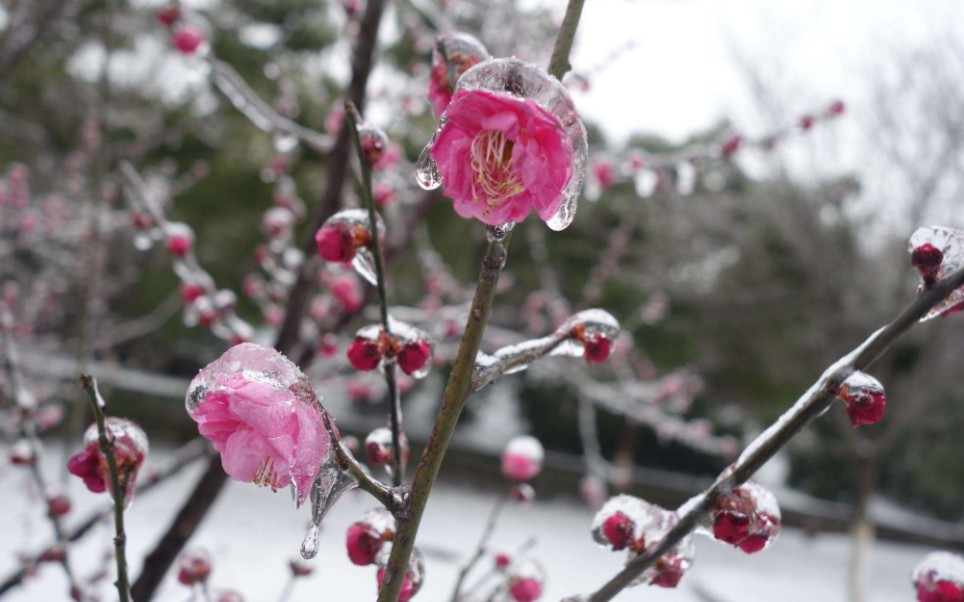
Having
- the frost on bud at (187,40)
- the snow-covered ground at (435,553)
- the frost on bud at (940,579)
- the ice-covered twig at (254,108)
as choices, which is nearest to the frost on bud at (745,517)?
the frost on bud at (940,579)

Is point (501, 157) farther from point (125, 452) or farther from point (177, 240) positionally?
point (177, 240)

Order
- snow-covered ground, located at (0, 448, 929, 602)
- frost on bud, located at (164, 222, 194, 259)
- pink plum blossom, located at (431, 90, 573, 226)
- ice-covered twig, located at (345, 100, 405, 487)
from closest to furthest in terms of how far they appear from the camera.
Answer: pink plum blossom, located at (431, 90, 573, 226) < ice-covered twig, located at (345, 100, 405, 487) < frost on bud, located at (164, 222, 194, 259) < snow-covered ground, located at (0, 448, 929, 602)

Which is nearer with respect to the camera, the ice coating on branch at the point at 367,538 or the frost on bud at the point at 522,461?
the ice coating on branch at the point at 367,538

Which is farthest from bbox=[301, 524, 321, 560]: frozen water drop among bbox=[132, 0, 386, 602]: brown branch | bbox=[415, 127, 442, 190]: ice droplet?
bbox=[132, 0, 386, 602]: brown branch

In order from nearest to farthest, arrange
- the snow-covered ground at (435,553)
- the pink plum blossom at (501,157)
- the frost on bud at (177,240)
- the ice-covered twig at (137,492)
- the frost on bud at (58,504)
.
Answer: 1. the pink plum blossom at (501,157)
2. the frost on bud at (58,504)
3. the ice-covered twig at (137,492)
4. the frost on bud at (177,240)
5. the snow-covered ground at (435,553)

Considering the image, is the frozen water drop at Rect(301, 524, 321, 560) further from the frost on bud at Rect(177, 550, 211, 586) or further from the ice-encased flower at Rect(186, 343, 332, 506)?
the frost on bud at Rect(177, 550, 211, 586)

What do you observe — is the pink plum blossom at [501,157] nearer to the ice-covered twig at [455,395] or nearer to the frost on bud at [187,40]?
the ice-covered twig at [455,395]

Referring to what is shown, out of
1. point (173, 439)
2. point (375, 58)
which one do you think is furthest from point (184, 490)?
point (375, 58)

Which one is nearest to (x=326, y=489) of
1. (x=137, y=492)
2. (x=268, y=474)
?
(x=268, y=474)
